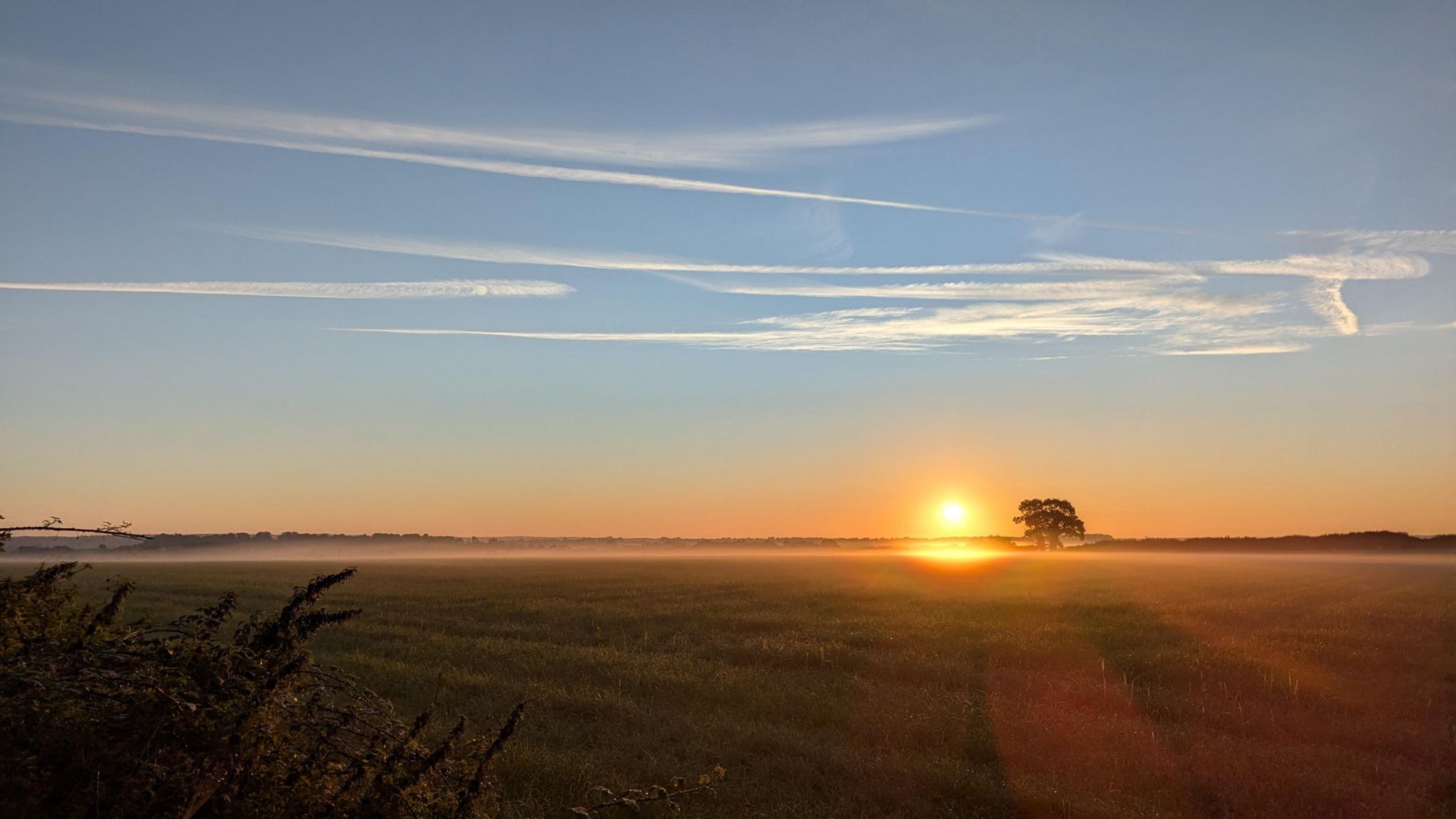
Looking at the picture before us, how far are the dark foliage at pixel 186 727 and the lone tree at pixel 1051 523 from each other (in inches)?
6282

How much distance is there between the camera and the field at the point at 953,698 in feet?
34.0

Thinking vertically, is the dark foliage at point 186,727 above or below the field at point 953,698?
above

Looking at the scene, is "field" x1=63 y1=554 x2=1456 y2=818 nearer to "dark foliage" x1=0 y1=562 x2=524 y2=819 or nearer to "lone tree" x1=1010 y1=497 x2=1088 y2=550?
"dark foliage" x1=0 y1=562 x2=524 y2=819

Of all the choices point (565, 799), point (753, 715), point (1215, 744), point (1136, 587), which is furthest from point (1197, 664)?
point (1136, 587)

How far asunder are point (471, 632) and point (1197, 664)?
723 inches

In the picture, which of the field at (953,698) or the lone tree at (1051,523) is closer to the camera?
the field at (953,698)

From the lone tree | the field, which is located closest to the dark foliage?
the field

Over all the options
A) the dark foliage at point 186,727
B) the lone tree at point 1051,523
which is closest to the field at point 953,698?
the dark foliage at point 186,727

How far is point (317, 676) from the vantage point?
455cm

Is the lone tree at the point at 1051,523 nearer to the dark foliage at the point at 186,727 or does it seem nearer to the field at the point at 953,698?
the field at the point at 953,698

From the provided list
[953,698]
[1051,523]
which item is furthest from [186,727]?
[1051,523]

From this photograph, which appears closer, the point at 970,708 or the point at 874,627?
the point at 970,708

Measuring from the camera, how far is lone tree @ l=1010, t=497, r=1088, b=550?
152 meters

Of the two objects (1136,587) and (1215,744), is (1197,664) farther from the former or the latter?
(1136,587)
